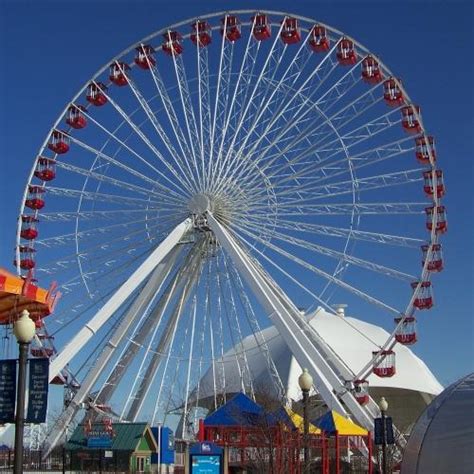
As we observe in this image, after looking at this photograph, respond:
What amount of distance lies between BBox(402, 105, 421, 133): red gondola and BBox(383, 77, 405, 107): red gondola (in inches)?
17.7

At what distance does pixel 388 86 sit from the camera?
129 feet

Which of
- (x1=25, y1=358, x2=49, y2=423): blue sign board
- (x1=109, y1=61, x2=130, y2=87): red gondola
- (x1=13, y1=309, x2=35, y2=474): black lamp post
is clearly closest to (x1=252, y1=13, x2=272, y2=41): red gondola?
(x1=109, y1=61, x2=130, y2=87): red gondola

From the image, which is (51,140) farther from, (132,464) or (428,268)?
(428,268)

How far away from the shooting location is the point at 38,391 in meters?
14.7

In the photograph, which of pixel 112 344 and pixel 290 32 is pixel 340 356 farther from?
pixel 290 32

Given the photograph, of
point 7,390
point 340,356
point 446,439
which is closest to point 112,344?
Result: point 446,439

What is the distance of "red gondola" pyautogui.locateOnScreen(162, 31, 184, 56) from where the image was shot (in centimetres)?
4059

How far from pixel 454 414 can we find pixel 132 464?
61.7 ft

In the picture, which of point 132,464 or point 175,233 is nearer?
point 132,464

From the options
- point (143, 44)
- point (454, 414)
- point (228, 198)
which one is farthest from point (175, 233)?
point (454, 414)

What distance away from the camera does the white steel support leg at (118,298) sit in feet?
122

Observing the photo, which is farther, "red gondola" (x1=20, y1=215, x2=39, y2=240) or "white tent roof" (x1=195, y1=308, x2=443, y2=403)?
"white tent roof" (x1=195, y1=308, x2=443, y2=403)

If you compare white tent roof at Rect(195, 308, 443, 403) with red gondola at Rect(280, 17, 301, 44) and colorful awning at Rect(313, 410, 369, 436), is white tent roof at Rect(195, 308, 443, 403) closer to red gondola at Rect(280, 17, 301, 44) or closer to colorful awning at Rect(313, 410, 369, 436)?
red gondola at Rect(280, 17, 301, 44)

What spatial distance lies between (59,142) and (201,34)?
27.2ft
